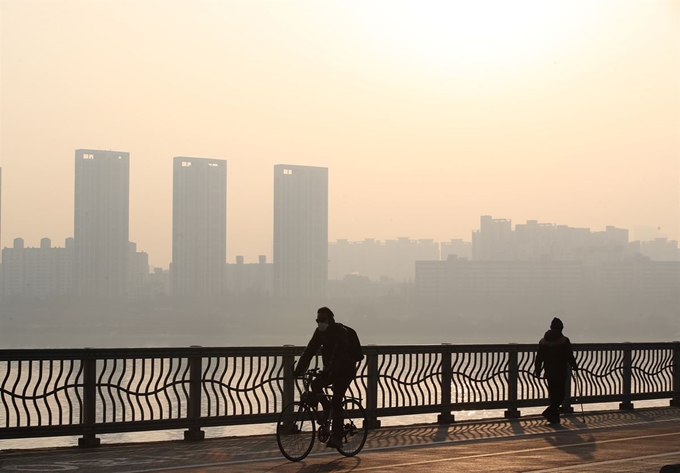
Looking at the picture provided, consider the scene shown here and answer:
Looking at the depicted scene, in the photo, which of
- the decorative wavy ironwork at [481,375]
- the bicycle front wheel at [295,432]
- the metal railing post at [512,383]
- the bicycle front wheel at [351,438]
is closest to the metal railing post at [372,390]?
the decorative wavy ironwork at [481,375]

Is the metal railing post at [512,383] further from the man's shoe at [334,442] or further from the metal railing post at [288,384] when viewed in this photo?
the man's shoe at [334,442]

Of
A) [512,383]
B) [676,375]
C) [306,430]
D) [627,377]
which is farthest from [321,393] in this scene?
[676,375]

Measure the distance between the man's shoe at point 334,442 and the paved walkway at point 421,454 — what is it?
179 mm

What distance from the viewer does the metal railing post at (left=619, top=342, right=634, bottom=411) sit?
922 inches

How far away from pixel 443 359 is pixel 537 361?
1.86 m

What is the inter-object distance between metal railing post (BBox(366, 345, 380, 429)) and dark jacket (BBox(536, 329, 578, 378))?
3528 millimetres

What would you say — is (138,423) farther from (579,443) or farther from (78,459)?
(579,443)

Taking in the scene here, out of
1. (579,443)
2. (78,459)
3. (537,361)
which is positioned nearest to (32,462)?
(78,459)

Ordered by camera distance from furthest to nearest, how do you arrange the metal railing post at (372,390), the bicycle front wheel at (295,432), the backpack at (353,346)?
the metal railing post at (372,390) < the backpack at (353,346) < the bicycle front wheel at (295,432)

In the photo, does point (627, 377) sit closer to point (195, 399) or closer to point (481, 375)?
point (481, 375)

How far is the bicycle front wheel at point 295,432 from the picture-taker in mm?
13438

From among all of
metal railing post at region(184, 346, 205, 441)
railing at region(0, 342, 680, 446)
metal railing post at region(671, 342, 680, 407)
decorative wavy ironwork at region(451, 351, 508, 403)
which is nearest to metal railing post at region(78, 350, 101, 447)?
railing at region(0, 342, 680, 446)

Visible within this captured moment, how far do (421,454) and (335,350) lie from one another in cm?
188

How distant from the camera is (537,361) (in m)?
20.3
